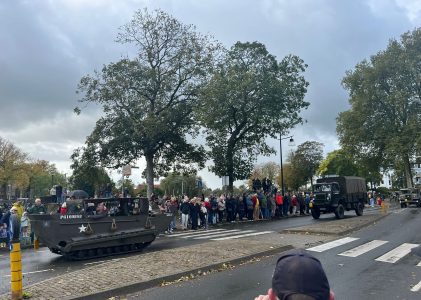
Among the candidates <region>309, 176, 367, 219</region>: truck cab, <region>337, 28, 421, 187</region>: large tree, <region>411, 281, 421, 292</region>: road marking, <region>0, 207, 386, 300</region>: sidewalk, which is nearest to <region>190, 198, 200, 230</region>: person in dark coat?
<region>0, 207, 386, 300</region>: sidewalk

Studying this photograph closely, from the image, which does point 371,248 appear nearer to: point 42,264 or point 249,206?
point 42,264

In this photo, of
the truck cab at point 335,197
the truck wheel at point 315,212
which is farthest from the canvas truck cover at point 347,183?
the truck wheel at point 315,212

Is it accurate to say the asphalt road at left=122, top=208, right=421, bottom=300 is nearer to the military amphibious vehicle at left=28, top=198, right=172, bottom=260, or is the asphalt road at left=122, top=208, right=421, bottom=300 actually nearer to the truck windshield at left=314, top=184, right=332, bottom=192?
the military amphibious vehicle at left=28, top=198, right=172, bottom=260

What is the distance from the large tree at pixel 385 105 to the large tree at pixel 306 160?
86.7 ft

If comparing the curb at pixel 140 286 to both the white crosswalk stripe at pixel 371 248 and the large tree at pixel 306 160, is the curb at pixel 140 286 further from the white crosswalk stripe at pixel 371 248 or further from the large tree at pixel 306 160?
the large tree at pixel 306 160

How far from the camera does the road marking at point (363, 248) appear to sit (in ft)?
40.9

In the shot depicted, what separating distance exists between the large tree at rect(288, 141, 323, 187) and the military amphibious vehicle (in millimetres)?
68909

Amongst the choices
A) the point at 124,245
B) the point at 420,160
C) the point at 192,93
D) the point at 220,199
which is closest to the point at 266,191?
the point at 220,199

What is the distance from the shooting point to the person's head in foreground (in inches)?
89.7

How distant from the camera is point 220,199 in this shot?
2588 centimetres

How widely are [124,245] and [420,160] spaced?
4717 cm

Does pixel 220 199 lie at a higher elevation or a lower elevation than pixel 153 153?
lower

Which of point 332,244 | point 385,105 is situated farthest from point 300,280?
point 385,105

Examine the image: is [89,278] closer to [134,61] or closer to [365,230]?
[365,230]
